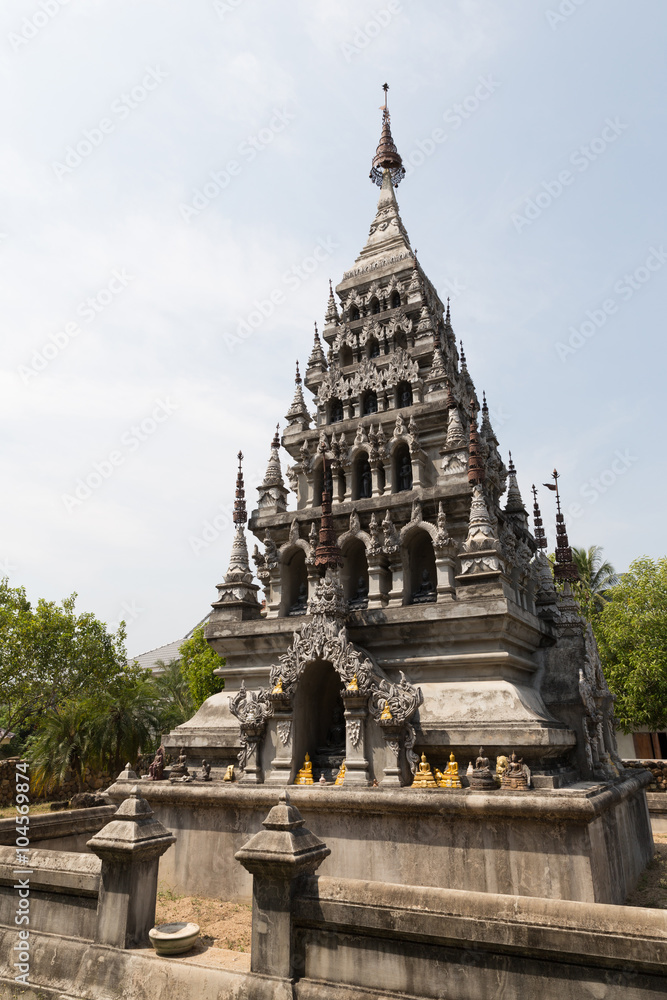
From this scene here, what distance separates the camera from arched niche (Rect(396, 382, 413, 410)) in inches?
1045

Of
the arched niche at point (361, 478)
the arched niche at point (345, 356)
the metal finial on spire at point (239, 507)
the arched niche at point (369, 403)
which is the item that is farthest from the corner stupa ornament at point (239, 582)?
the arched niche at point (345, 356)

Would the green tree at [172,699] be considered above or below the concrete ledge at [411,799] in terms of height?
above

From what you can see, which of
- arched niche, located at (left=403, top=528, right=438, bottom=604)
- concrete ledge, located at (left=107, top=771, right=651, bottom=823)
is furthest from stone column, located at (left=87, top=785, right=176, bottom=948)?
arched niche, located at (left=403, top=528, right=438, bottom=604)

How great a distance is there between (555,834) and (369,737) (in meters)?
4.83

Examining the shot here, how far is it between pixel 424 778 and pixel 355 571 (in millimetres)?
9681

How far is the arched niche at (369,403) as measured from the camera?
89.8ft

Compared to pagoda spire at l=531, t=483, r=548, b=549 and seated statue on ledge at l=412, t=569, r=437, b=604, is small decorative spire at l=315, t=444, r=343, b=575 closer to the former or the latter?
seated statue on ledge at l=412, t=569, r=437, b=604

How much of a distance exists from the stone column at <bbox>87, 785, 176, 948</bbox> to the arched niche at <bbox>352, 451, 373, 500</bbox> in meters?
16.8

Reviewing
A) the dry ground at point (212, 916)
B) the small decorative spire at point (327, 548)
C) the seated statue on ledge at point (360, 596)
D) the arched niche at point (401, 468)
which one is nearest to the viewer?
the dry ground at point (212, 916)

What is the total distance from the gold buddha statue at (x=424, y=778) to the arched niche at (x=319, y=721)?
2687 mm

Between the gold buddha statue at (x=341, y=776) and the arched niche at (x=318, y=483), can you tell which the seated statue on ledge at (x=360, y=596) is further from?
the gold buddha statue at (x=341, y=776)

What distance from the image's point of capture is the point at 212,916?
14.4 metres

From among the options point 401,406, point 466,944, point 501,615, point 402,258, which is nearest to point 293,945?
point 466,944

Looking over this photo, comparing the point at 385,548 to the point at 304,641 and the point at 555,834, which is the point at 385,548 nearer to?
the point at 304,641
